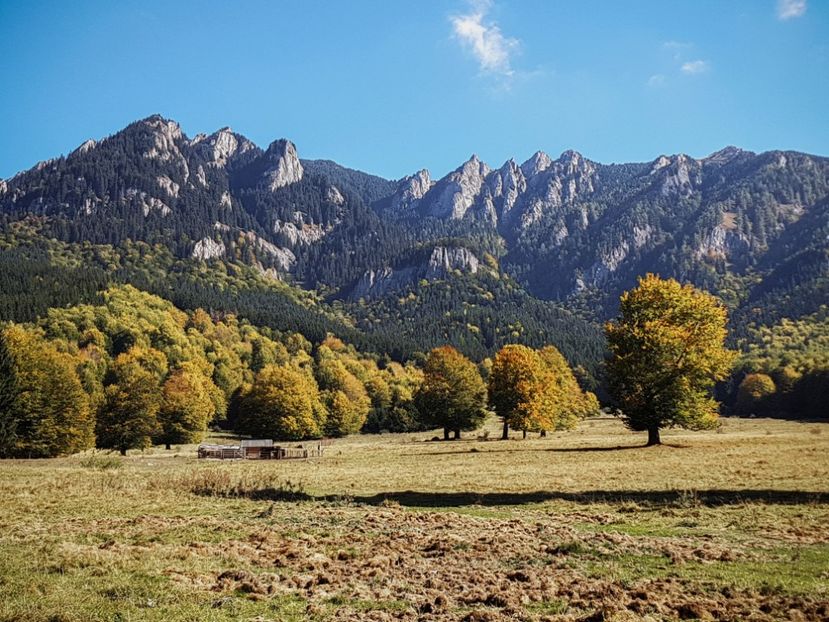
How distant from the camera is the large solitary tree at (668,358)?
151ft

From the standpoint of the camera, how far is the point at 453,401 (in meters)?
85.6

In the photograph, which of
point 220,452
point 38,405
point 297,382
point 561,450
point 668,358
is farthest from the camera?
point 297,382

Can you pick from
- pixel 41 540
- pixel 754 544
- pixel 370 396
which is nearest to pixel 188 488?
pixel 41 540

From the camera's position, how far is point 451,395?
85875 mm

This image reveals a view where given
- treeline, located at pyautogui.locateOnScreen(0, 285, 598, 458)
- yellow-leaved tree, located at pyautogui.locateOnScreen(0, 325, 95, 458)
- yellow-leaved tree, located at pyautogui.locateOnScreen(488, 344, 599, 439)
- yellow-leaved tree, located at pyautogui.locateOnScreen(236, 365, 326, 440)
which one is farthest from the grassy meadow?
yellow-leaved tree, located at pyautogui.locateOnScreen(236, 365, 326, 440)

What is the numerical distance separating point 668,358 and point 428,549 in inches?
1459

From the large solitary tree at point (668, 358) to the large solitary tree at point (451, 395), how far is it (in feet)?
128

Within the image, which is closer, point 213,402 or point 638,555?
point 638,555

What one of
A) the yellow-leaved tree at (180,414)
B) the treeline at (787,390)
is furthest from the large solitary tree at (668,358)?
the treeline at (787,390)

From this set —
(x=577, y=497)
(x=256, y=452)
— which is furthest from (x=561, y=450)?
(x=256, y=452)

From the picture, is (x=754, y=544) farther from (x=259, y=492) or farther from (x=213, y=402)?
(x=213, y=402)

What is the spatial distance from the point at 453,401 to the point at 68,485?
5970 centimetres

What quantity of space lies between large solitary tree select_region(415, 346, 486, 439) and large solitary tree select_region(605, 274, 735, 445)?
128 ft

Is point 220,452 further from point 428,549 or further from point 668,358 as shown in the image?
point 428,549
